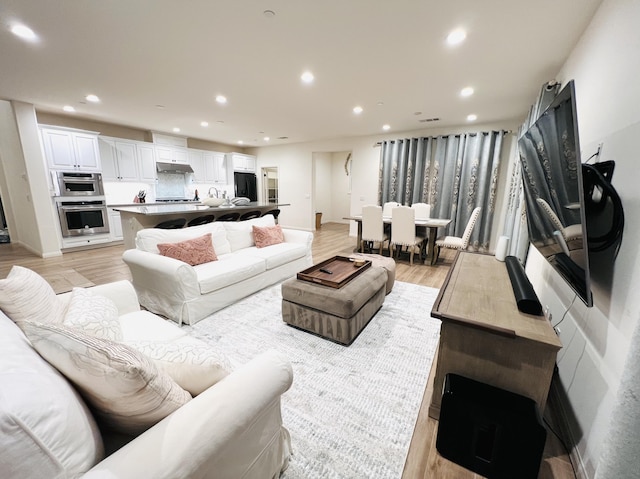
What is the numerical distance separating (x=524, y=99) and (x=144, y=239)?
205 inches

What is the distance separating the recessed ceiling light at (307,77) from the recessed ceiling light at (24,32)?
2.42m

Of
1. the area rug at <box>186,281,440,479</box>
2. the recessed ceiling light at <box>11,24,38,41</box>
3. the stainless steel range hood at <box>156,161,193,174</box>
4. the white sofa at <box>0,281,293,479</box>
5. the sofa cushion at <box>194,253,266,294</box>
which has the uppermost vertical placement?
the recessed ceiling light at <box>11,24,38,41</box>

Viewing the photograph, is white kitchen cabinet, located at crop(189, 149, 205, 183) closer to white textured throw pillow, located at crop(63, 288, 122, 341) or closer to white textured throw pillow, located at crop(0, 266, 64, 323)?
white textured throw pillow, located at crop(63, 288, 122, 341)

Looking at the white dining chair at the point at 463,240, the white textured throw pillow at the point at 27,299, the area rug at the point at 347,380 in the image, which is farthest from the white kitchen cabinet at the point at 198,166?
the white textured throw pillow at the point at 27,299

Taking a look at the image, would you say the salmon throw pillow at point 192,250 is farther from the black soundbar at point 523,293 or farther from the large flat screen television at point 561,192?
the large flat screen television at point 561,192

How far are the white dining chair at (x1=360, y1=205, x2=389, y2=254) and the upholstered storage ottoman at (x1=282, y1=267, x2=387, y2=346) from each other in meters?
2.25

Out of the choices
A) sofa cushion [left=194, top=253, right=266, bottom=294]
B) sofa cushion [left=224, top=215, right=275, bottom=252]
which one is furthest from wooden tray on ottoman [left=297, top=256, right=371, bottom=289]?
sofa cushion [left=224, top=215, right=275, bottom=252]

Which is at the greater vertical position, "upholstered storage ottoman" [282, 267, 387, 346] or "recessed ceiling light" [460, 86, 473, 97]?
"recessed ceiling light" [460, 86, 473, 97]

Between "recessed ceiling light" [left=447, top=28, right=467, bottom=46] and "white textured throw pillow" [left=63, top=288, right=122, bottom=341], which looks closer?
"white textured throw pillow" [left=63, top=288, right=122, bottom=341]

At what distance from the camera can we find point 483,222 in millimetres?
5234

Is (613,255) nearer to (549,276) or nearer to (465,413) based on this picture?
(465,413)

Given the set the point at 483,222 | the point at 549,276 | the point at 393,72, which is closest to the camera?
the point at 549,276

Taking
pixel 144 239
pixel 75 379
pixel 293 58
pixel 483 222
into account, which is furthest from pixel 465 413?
pixel 483 222

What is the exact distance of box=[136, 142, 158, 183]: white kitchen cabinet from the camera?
6.03 m
